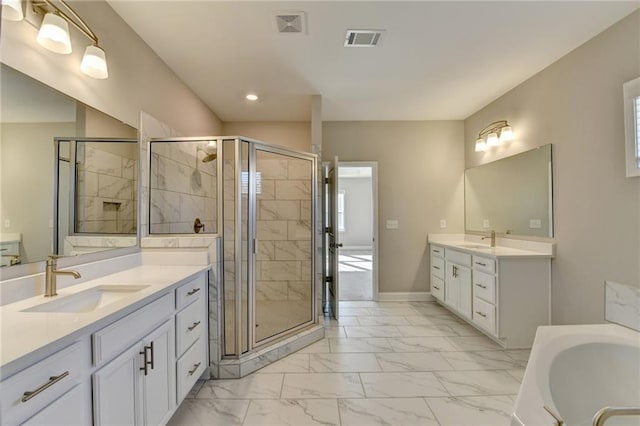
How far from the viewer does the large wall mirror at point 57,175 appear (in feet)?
4.15

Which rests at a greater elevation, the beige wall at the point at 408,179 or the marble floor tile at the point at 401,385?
the beige wall at the point at 408,179

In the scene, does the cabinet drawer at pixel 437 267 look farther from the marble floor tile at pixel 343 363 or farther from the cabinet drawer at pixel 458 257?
the marble floor tile at pixel 343 363

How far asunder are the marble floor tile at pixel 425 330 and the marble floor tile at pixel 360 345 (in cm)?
33

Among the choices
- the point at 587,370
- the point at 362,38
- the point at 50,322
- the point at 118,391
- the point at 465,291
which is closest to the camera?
the point at 50,322

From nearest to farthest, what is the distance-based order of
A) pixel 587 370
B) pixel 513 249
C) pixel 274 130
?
pixel 587 370
pixel 513 249
pixel 274 130

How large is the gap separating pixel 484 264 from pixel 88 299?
10.2ft

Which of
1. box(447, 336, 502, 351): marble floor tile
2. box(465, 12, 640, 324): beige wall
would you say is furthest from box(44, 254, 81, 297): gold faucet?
box(465, 12, 640, 324): beige wall

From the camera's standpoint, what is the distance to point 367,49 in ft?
7.76

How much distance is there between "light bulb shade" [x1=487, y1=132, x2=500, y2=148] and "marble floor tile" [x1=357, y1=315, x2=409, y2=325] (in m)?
2.31

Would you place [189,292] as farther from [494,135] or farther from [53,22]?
[494,135]

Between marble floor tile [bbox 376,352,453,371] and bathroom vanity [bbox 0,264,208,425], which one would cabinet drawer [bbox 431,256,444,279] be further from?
bathroom vanity [bbox 0,264,208,425]

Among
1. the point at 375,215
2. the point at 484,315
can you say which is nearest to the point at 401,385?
the point at 484,315

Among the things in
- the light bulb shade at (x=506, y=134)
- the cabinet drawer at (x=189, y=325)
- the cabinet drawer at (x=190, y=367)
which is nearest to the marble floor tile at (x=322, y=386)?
the cabinet drawer at (x=190, y=367)

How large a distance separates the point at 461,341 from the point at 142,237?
120 inches
